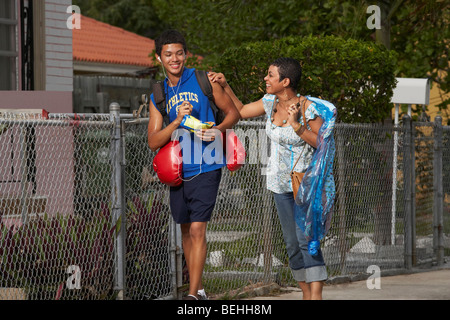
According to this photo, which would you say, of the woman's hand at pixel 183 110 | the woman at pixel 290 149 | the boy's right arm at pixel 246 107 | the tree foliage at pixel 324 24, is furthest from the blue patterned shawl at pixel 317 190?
the tree foliage at pixel 324 24

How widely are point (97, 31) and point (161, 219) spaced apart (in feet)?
79.2

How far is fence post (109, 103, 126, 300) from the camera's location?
6867 mm

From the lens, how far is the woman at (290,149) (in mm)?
6164

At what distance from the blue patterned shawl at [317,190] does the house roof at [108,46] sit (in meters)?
21.5

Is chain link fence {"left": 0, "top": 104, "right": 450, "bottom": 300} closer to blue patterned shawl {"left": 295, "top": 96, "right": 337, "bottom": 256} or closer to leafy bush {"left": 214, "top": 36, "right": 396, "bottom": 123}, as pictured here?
leafy bush {"left": 214, "top": 36, "right": 396, "bottom": 123}

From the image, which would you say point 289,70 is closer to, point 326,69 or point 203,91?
point 203,91

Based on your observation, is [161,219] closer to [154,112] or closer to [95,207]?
→ [95,207]

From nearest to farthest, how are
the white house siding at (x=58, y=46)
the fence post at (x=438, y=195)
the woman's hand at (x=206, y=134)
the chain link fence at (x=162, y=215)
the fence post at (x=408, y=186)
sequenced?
the woman's hand at (x=206, y=134), the chain link fence at (x=162, y=215), the fence post at (x=408, y=186), the fence post at (x=438, y=195), the white house siding at (x=58, y=46)

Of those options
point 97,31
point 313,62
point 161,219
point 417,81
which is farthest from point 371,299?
point 97,31

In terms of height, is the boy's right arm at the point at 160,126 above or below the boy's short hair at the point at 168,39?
below

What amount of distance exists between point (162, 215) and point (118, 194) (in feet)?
2.48

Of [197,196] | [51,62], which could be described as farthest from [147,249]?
[51,62]

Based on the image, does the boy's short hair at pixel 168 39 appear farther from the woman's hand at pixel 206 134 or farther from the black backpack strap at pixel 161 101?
the woman's hand at pixel 206 134

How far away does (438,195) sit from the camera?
35.4ft
